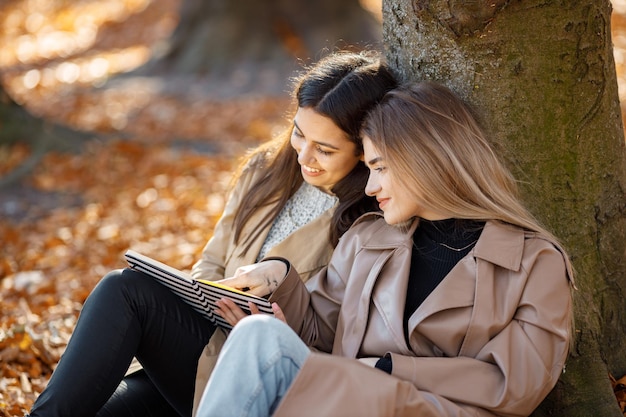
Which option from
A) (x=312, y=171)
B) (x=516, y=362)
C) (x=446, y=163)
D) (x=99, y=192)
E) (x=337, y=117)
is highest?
(x=337, y=117)

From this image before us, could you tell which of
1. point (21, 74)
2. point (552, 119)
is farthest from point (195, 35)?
point (552, 119)

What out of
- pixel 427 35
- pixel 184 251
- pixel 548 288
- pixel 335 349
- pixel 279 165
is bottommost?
pixel 184 251

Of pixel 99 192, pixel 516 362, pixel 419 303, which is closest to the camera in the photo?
pixel 516 362

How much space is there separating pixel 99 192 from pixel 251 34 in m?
5.07

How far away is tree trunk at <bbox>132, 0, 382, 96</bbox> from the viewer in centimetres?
1095

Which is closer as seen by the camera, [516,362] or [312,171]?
[516,362]

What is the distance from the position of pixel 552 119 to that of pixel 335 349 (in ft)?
3.93

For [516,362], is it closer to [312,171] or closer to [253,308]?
[253,308]

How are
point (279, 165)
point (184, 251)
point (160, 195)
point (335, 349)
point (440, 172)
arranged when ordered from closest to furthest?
point (440, 172) → point (335, 349) → point (279, 165) → point (184, 251) → point (160, 195)

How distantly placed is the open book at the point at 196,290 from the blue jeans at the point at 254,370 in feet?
1.52

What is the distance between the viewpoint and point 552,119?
2.97 meters

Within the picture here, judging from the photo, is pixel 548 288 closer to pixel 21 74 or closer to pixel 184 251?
pixel 184 251

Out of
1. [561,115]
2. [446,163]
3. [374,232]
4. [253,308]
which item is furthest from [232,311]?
[561,115]

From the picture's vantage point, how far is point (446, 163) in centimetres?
269
